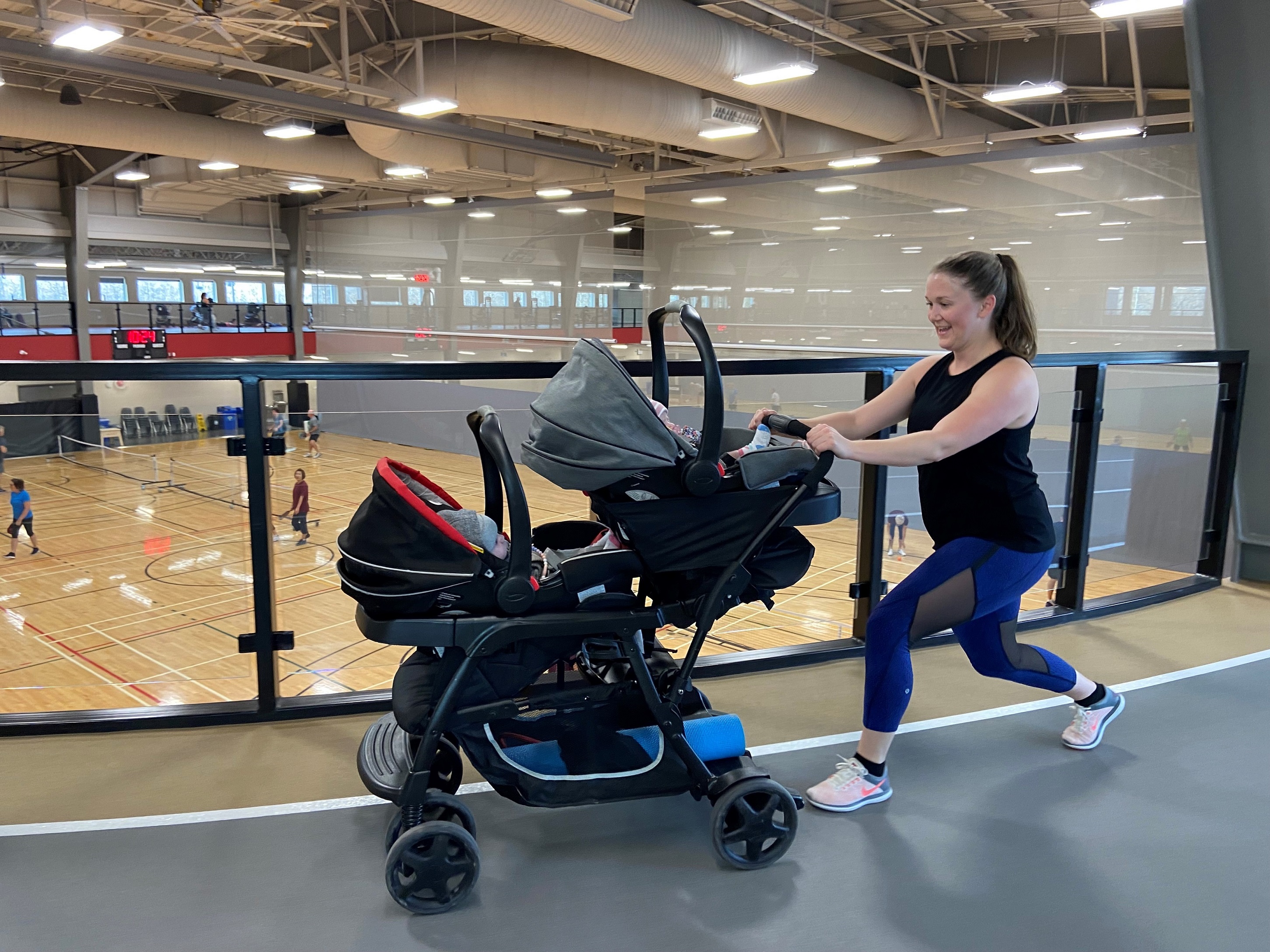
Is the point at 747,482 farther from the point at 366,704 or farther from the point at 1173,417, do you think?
the point at 1173,417

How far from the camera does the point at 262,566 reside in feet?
8.59


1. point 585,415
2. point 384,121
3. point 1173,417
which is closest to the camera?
point 585,415

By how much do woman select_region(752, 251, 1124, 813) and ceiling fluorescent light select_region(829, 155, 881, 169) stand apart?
35.7ft

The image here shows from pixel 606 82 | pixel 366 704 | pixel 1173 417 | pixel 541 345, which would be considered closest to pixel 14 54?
pixel 606 82

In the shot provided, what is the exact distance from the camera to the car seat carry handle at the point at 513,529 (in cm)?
172

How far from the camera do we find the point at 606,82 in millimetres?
9297

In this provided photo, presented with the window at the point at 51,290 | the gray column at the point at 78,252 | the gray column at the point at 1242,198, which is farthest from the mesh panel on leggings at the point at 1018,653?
the window at the point at 51,290

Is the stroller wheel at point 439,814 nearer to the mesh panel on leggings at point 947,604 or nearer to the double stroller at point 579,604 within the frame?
the double stroller at point 579,604

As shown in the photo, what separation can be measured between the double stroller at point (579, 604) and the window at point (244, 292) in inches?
888

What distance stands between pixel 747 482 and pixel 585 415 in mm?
366

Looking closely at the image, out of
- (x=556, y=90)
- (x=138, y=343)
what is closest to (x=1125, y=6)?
(x=556, y=90)

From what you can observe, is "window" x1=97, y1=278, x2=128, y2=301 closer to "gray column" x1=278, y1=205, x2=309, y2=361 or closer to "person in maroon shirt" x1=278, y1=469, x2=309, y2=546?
"gray column" x1=278, y1=205, x2=309, y2=361

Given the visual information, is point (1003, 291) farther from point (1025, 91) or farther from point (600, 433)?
point (1025, 91)

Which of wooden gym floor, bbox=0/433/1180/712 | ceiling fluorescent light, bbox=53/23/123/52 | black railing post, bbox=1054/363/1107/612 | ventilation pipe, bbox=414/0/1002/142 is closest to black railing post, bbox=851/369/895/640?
wooden gym floor, bbox=0/433/1180/712
